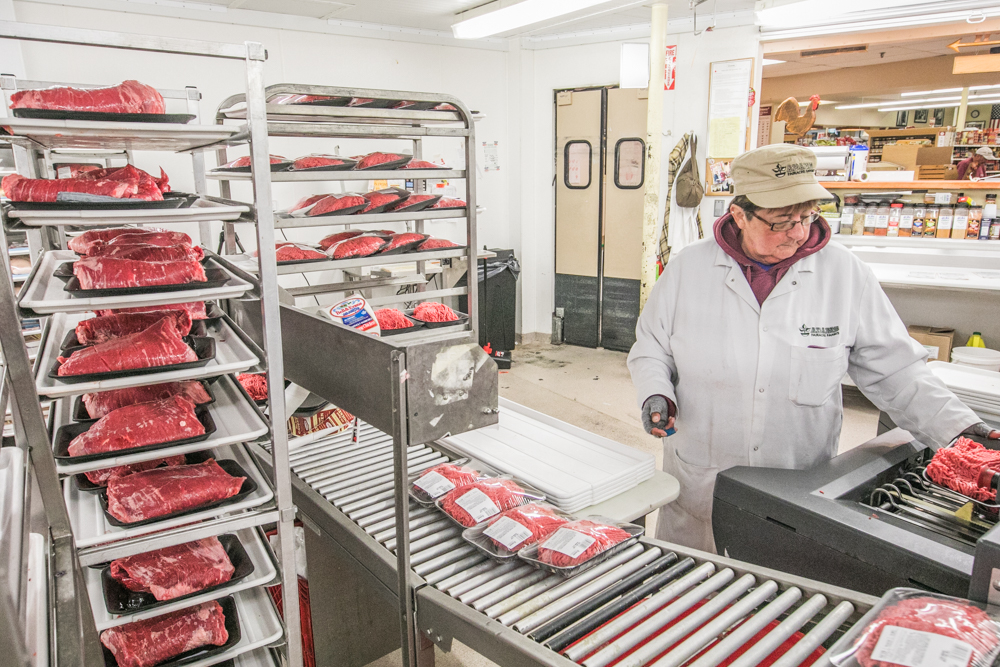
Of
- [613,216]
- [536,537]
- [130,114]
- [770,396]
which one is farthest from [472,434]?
[613,216]

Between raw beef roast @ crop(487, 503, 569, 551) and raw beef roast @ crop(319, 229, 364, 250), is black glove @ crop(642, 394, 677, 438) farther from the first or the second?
raw beef roast @ crop(319, 229, 364, 250)

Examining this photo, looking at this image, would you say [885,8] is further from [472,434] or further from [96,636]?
[96,636]

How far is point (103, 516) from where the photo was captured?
174 centimetres

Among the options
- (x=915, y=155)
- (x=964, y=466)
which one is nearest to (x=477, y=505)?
(x=964, y=466)

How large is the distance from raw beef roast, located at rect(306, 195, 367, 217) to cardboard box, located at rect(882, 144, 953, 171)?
788 cm

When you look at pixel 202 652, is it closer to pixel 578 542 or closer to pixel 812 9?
pixel 578 542

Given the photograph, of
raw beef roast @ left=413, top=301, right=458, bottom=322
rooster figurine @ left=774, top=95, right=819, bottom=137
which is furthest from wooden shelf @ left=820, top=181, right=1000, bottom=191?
raw beef roast @ left=413, top=301, right=458, bottom=322

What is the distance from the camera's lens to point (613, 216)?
6496 mm

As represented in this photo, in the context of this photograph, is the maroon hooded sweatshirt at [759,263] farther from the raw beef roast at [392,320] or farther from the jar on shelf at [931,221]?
the jar on shelf at [931,221]

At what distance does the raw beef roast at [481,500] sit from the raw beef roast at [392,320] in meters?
1.01

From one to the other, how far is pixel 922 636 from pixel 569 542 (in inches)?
25.8

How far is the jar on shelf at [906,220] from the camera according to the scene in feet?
16.2

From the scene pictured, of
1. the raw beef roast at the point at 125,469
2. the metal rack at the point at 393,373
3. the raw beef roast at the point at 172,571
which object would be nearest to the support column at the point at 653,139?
the metal rack at the point at 393,373

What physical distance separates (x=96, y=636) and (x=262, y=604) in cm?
47
